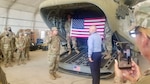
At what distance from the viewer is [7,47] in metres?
7.53

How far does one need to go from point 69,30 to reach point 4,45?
2.27 metres

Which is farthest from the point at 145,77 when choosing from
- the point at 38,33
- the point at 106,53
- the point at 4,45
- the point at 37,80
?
the point at 38,33

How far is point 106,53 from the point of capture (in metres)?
6.54

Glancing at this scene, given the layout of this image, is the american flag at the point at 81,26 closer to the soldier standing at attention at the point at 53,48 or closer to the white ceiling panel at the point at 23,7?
the soldier standing at attention at the point at 53,48

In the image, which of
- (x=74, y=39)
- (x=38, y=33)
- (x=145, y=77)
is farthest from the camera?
(x=38, y=33)

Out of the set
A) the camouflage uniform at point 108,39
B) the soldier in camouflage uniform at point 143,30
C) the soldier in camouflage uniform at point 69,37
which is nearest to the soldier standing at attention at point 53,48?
the camouflage uniform at point 108,39

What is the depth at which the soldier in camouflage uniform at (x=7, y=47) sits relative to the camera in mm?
7543

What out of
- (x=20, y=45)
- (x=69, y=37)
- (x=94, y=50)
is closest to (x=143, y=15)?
(x=94, y=50)

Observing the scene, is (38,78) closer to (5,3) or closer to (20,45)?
(20,45)

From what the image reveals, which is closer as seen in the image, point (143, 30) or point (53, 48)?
point (143, 30)

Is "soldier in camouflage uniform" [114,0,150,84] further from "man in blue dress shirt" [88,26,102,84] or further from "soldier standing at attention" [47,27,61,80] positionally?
"soldier standing at attention" [47,27,61,80]

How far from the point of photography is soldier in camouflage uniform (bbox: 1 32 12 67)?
24.7 ft

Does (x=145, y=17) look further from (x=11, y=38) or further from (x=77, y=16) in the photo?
(x=11, y=38)

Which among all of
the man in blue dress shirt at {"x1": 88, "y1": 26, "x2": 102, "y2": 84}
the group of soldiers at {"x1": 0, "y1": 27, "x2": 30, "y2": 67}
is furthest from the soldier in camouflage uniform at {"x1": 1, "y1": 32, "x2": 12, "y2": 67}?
the man in blue dress shirt at {"x1": 88, "y1": 26, "x2": 102, "y2": 84}
